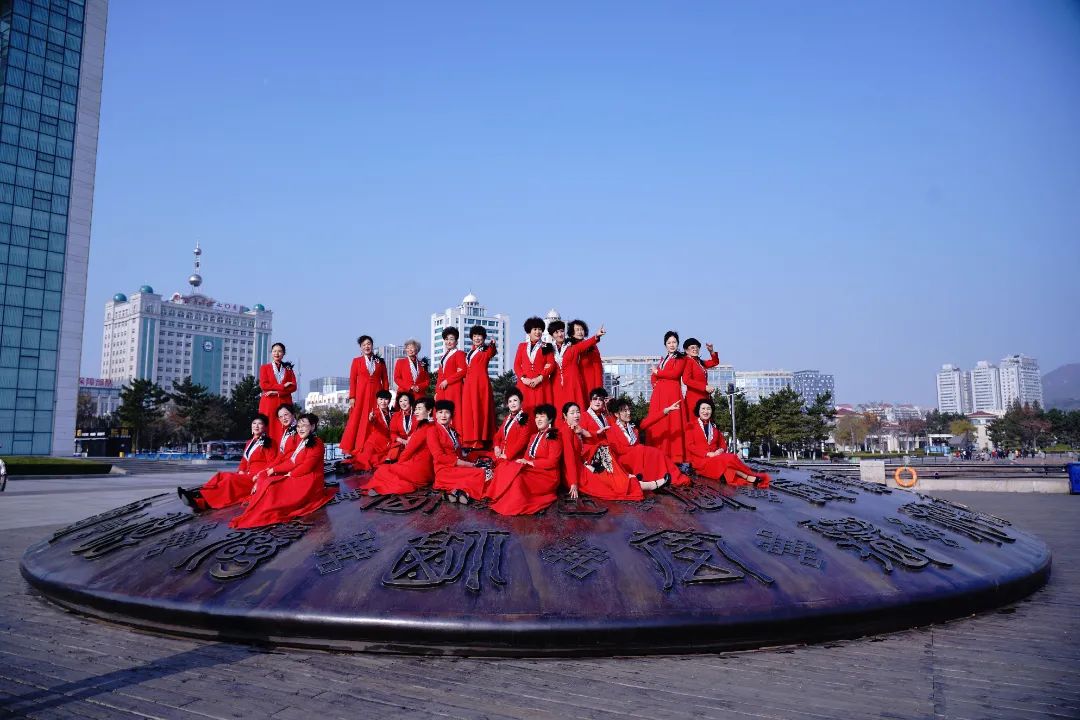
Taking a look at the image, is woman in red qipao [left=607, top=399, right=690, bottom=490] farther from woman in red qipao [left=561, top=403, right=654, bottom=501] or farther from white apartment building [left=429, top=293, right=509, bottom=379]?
white apartment building [left=429, top=293, right=509, bottom=379]

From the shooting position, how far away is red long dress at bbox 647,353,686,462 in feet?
33.6

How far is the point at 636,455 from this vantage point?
852 centimetres

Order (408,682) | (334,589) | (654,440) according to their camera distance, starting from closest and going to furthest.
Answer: (408,682)
(334,589)
(654,440)

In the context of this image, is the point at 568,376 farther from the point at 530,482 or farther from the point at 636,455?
the point at 530,482

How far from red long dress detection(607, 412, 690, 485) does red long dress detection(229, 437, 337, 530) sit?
3.60m

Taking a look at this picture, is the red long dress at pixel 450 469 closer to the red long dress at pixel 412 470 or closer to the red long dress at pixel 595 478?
the red long dress at pixel 412 470

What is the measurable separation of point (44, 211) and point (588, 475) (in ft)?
176

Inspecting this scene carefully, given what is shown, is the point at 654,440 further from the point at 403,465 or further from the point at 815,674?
the point at 815,674

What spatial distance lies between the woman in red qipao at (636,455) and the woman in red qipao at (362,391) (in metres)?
4.63

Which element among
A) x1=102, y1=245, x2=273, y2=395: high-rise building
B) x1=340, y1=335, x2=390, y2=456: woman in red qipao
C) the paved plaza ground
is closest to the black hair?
x1=340, y1=335, x2=390, y2=456: woman in red qipao

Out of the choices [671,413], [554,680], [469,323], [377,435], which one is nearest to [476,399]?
[377,435]

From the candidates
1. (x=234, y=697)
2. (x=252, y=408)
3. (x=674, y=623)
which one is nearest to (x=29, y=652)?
(x=234, y=697)

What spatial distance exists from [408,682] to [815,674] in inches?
115

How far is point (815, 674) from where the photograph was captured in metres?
4.82
